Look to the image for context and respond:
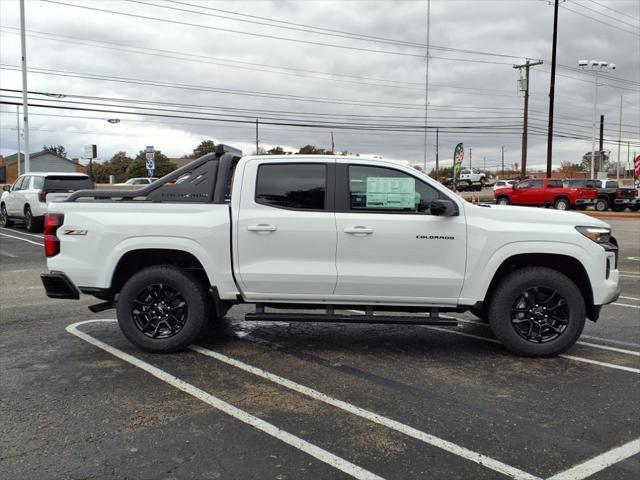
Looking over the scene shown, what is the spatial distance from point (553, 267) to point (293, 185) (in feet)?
8.43

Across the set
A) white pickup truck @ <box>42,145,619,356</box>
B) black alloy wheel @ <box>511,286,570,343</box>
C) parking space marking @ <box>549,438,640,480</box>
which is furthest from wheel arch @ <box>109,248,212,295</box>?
parking space marking @ <box>549,438,640,480</box>

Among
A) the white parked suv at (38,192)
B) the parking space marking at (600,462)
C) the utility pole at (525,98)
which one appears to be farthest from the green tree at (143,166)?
→ the parking space marking at (600,462)

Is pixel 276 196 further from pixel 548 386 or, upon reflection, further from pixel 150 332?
pixel 548 386

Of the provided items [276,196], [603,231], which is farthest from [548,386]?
[276,196]

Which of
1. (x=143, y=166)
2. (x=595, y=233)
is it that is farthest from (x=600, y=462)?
(x=143, y=166)

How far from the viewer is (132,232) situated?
5.16m

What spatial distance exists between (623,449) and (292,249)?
2.92m

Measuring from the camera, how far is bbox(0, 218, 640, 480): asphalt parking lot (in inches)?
129

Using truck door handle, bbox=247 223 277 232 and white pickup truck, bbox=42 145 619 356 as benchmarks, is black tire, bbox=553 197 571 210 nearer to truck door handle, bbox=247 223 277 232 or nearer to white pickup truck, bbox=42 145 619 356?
white pickup truck, bbox=42 145 619 356

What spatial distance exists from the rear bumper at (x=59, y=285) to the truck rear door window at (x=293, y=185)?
191 centimetres

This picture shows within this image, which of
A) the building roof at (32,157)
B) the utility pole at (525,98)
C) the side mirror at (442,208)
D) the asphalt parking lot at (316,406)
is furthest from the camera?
the building roof at (32,157)

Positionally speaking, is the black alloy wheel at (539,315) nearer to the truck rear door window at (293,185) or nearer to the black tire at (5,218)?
the truck rear door window at (293,185)

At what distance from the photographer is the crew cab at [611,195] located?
3103cm

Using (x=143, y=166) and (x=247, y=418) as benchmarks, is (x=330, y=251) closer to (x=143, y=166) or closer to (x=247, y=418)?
(x=247, y=418)
